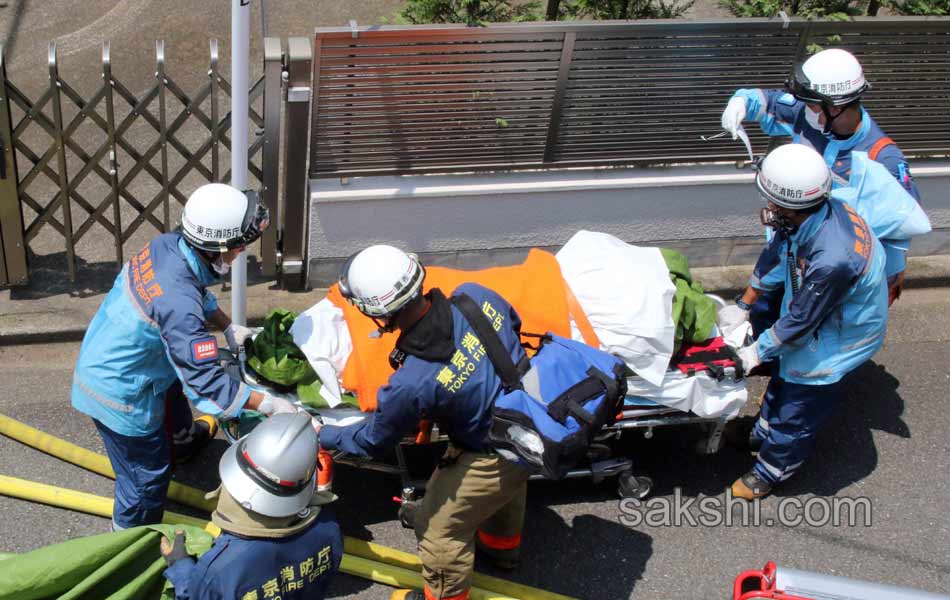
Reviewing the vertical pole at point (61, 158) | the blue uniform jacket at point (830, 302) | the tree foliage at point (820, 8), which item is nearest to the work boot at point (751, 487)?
the blue uniform jacket at point (830, 302)

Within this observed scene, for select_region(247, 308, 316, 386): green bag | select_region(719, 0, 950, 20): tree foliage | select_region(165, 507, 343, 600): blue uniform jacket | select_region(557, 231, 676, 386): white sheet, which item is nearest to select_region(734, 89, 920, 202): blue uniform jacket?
select_region(719, 0, 950, 20): tree foliage

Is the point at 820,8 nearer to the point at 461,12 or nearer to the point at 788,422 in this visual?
the point at 461,12

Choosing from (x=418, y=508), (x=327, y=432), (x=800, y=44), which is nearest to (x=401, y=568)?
(x=418, y=508)

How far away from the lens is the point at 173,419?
16.4ft

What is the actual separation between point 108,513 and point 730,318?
3.32 meters

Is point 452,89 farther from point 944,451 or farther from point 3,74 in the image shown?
point 944,451

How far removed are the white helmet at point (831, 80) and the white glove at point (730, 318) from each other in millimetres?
1153

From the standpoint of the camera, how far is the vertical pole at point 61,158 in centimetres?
548

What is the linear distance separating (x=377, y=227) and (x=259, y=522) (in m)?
3.07

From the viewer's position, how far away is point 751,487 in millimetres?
5316

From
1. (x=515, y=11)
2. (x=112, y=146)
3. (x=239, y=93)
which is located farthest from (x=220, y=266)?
(x=515, y=11)

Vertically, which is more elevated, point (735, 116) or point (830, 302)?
point (735, 116)

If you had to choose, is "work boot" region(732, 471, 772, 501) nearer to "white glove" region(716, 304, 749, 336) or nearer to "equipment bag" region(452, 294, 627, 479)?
"white glove" region(716, 304, 749, 336)

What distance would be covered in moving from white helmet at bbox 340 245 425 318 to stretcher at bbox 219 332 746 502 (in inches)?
35.0
